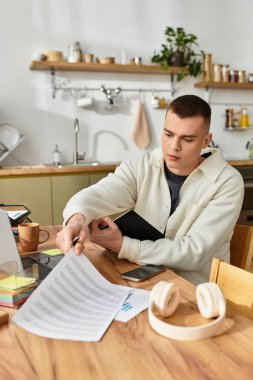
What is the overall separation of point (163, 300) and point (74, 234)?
43cm

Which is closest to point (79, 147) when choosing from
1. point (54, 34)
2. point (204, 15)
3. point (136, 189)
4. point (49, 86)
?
point (49, 86)

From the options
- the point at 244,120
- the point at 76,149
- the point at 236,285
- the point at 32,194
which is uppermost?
the point at 244,120

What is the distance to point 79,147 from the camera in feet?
13.4

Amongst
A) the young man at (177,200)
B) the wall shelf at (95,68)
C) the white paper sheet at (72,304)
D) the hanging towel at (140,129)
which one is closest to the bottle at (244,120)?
the wall shelf at (95,68)

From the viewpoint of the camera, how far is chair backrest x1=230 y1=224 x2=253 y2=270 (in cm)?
164

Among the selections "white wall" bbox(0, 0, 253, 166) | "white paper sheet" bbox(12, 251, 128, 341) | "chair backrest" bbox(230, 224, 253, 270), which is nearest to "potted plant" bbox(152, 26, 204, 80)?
"white wall" bbox(0, 0, 253, 166)

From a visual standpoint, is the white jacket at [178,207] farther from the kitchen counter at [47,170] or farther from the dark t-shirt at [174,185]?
the kitchen counter at [47,170]

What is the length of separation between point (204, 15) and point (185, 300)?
159 inches

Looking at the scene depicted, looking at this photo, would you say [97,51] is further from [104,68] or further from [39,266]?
[39,266]

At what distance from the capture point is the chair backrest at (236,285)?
1.08 metres

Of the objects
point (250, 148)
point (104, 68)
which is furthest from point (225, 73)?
point (104, 68)

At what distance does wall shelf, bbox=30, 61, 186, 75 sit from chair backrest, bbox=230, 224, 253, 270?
2631 mm

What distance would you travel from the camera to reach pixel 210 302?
901mm

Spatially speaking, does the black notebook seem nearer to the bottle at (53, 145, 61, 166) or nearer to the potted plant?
the bottle at (53, 145, 61, 166)
